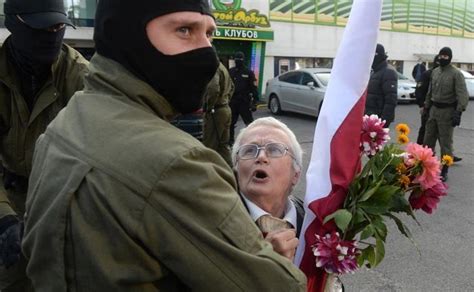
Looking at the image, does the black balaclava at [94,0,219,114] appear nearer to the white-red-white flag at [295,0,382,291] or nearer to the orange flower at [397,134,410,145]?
the white-red-white flag at [295,0,382,291]

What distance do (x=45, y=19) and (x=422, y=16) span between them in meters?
25.9

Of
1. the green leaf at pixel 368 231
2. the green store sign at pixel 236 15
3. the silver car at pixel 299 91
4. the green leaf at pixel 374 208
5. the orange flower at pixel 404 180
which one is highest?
the green store sign at pixel 236 15

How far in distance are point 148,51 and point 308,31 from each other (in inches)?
803

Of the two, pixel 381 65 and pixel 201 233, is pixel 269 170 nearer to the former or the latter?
pixel 201 233

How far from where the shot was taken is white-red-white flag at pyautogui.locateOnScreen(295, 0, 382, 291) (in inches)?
68.9

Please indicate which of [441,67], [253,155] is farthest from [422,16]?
[253,155]

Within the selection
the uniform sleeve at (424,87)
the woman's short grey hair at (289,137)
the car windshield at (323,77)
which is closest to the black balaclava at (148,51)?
the woman's short grey hair at (289,137)

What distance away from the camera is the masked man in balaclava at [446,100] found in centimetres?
690

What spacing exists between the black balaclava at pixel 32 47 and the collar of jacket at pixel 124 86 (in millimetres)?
1259

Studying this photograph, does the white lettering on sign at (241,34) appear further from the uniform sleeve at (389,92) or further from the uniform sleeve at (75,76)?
the uniform sleeve at (75,76)

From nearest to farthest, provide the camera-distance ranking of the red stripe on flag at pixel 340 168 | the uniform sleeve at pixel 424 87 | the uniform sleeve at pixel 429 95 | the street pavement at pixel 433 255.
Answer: the red stripe on flag at pixel 340 168, the street pavement at pixel 433 255, the uniform sleeve at pixel 429 95, the uniform sleeve at pixel 424 87

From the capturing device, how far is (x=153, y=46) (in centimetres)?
111

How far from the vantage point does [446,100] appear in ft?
23.1

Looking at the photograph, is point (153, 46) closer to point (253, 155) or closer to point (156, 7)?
point (156, 7)
